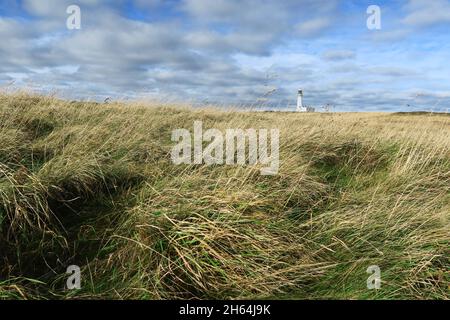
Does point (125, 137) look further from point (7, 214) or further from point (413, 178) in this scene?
point (413, 178)

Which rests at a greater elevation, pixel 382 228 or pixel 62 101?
pixel 62 101

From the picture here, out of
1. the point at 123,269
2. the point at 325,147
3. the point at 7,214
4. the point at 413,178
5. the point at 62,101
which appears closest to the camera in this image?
the point at 123,269

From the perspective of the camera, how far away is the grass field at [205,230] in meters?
2.96

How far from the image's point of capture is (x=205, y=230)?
10.5 feet

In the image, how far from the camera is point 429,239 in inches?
135

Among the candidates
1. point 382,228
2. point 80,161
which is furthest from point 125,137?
point 382,228

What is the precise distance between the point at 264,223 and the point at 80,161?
6.95ft

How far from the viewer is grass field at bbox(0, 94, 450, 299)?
2.96 meters
